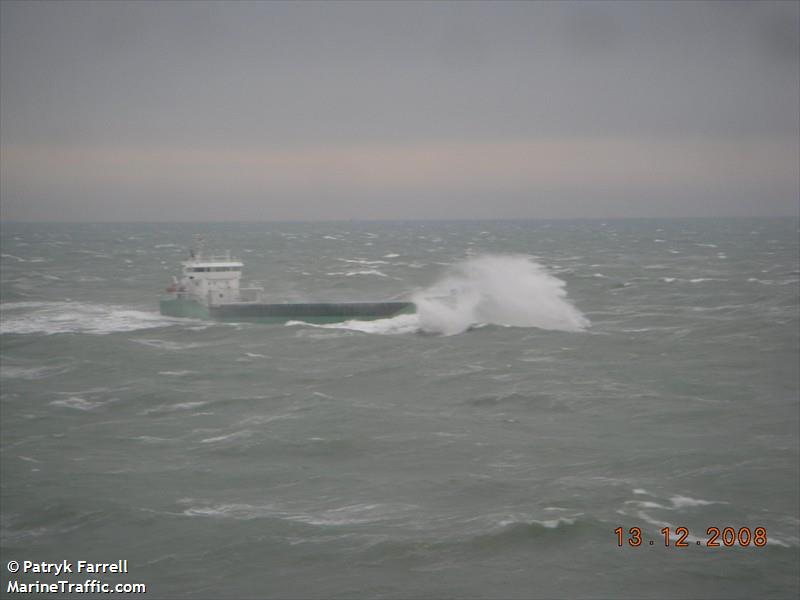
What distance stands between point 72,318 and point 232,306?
12806 mm

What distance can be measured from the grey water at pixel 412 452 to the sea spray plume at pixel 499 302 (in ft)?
0.96

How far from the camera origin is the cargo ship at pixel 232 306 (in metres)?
55.2

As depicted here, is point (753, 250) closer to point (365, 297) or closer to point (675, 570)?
point (365, 297)

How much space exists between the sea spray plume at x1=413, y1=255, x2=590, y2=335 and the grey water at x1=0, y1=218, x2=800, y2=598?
292 mm

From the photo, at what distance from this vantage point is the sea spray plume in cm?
5375

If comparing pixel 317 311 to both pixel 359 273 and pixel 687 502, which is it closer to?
pixel 687 502

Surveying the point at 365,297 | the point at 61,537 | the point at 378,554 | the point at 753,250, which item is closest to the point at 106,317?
the point at 365,297

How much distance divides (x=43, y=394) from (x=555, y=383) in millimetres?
22339

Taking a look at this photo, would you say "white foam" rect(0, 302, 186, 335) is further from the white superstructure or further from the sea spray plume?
the sea spray plume

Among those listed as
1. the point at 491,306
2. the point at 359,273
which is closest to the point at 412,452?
the point at 491,306

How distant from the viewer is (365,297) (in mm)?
74250

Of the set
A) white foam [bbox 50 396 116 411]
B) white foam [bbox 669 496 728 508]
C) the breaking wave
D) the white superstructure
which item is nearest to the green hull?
the breaking wave

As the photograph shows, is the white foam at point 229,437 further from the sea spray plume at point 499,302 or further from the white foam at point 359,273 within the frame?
the white foam at point 359,273

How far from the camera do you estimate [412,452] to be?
26.2 meters
